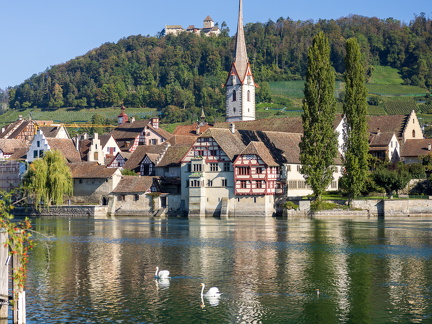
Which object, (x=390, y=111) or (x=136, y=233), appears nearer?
(x=136, y=233)

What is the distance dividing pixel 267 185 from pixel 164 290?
53.7m

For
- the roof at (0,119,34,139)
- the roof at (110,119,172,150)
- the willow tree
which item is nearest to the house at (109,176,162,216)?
the willow tree

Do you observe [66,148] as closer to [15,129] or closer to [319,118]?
[15,129]

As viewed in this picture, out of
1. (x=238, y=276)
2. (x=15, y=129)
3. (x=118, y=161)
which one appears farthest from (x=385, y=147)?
(x=15, y=129)

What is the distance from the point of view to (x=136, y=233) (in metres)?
64.1

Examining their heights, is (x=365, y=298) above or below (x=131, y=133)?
below

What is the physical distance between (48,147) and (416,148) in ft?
181

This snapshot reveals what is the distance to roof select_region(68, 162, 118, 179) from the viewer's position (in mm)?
97875

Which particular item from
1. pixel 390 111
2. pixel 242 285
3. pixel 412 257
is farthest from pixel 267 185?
pixel 390 111

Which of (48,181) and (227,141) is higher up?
(227,141)

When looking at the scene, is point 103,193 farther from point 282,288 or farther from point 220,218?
point 282,288

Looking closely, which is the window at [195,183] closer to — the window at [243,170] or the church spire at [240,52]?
the window at [243,170]

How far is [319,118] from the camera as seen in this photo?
83250 millimetres

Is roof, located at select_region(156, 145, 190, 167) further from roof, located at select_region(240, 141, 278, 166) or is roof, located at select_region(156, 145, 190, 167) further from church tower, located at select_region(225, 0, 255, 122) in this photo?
church tower, located at select_region(225, 0, 255, 122)
